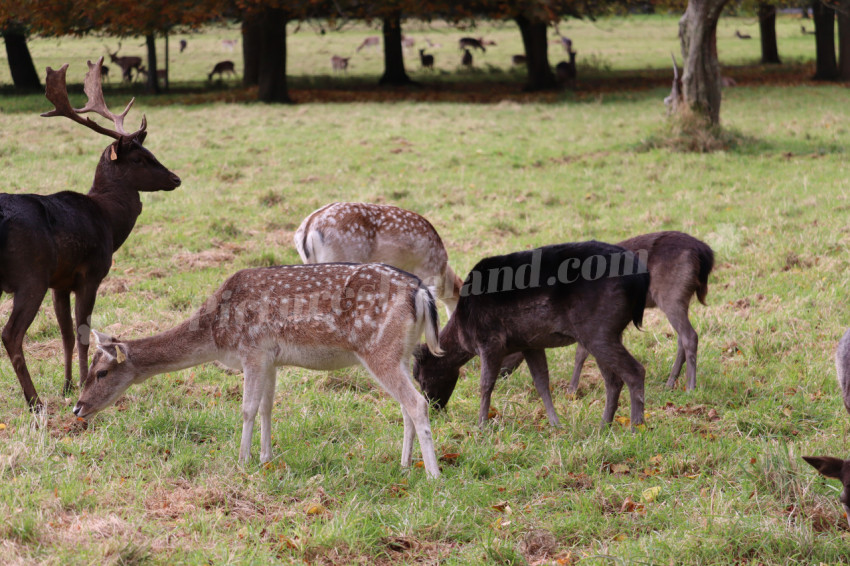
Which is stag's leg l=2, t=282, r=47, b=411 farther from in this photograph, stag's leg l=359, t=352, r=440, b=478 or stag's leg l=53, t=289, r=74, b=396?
stag's leg l=359, t=352, r=440, b=478

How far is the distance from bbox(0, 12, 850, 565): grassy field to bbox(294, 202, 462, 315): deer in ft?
3.47

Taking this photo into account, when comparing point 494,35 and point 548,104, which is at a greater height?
point 494,35

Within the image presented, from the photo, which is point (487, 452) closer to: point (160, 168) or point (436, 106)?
point (160, 168)

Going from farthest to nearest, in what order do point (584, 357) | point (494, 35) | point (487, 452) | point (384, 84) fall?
point (494, 35)
point (384, 84)
point (584, 357)
point (487, 452)

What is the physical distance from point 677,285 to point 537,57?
1916 cm

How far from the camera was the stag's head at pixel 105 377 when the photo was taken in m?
4.84

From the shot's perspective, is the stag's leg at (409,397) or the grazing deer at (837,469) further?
the stag's leg at (409,397)

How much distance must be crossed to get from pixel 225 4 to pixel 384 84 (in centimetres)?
617

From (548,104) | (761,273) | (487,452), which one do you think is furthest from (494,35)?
(487,452)

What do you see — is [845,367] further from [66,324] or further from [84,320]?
[66,324]

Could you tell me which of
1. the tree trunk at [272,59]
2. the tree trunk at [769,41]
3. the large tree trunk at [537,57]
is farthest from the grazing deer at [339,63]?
the tree trunk at [769,41]

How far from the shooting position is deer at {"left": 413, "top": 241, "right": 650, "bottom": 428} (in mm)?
5004

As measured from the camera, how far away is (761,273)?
25.4ft

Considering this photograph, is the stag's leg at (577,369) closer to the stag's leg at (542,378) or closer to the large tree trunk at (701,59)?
the stag's leg at (542,378)
